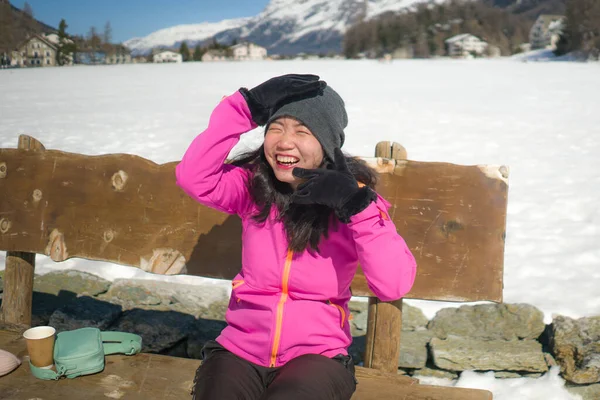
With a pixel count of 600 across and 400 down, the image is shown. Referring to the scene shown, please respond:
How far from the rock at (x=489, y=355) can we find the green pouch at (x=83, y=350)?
178 cm

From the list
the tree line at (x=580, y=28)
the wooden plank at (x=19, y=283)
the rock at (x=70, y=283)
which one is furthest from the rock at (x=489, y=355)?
the tree line at (x=580, y=28)

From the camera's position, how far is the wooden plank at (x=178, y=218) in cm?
259

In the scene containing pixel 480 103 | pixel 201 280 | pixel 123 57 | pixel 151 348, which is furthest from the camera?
pixel 123 57

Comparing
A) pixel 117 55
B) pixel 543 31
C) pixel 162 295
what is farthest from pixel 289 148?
pixel 543 31

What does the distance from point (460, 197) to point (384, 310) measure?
2.04 ft

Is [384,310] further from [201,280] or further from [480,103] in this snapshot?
[480,103]

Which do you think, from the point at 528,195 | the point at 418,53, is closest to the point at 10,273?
the point at 528,195

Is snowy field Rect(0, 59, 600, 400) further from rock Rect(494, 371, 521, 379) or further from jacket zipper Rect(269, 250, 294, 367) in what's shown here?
jacket zipper Rect(269, 250, 294, 367)

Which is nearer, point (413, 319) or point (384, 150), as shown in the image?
point (384, 150)

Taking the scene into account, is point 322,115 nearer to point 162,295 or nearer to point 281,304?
point 281,304

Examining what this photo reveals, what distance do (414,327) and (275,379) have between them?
2117 mm

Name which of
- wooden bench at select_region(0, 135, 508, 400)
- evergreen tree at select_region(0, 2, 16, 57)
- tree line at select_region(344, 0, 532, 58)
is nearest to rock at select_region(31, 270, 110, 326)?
wooden bench at select_region(0, 135, 508, 400)

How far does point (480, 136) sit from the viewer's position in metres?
10.4

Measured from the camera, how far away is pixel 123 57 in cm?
7781
